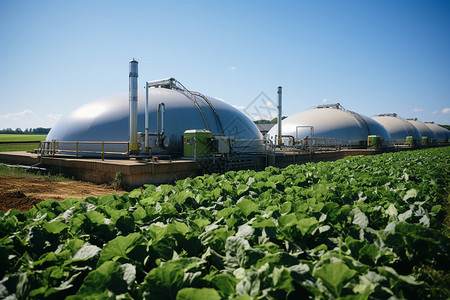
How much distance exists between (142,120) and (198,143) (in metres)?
4.77

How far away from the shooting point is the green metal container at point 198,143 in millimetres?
16828

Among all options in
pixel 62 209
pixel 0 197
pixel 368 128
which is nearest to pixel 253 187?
pixel 62 209

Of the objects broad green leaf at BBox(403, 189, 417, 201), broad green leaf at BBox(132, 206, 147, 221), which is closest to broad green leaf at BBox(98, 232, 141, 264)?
broad green leaf at BBox(132, 206, 147, 221)

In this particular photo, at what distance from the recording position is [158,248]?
6.31 ft

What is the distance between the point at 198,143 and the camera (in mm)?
16797

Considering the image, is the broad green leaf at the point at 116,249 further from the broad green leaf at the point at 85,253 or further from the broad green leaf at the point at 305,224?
the broad green leaf at the point at 305,224

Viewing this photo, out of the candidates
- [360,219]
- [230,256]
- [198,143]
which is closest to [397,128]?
[198,143]

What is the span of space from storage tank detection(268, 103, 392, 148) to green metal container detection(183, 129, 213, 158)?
23880 mm

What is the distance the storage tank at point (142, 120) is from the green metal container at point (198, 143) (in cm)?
209

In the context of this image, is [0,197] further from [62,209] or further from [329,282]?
[329,282]

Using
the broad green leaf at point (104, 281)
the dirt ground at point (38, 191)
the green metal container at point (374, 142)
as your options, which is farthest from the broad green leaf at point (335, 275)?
the green metal container at point (374, 142)

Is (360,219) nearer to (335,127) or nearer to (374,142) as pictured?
(374,142)

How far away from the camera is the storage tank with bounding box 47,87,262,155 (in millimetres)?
18797

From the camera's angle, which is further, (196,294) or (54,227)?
(54,227)
